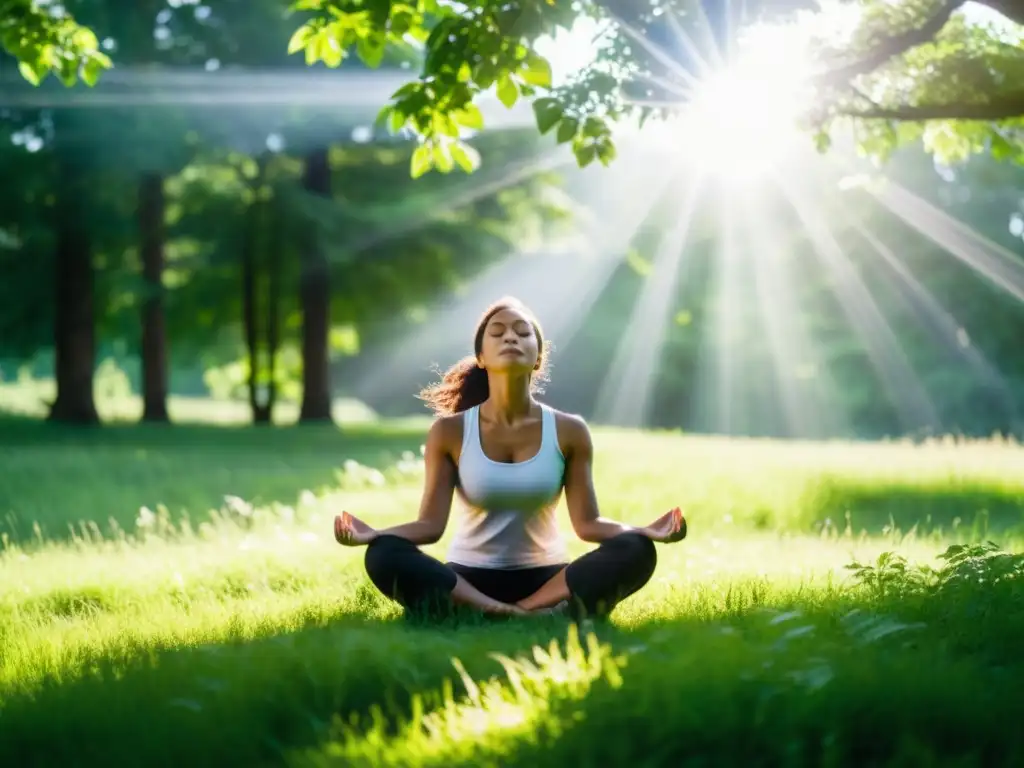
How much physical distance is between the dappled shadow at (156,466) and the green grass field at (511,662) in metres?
1.61

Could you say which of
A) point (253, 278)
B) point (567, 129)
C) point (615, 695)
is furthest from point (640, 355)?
point (615, 695)

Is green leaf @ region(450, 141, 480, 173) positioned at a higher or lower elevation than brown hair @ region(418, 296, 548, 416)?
higher

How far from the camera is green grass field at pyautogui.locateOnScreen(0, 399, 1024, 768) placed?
11.0 feet

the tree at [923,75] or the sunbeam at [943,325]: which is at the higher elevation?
the tree at [923,75]

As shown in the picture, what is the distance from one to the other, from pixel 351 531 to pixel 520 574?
0.88 m

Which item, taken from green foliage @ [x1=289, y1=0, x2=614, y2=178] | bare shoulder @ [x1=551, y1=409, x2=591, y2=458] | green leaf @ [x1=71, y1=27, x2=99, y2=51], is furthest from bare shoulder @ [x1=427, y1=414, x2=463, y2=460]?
green leaf @ [x1=71, y1=27, x2=99, y2=51]

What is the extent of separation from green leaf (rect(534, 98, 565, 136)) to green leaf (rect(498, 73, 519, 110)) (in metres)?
0.22

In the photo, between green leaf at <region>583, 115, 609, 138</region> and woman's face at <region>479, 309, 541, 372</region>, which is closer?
woman's face at <region>479, 309, 541, 372</region>

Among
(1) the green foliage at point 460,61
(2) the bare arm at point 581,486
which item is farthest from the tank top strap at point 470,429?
(1) the green foliage at point 460,61

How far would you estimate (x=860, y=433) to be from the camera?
3912cm

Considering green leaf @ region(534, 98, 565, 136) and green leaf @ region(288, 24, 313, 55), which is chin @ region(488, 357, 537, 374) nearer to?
green leaf @ region(534, 98, 565, 136)

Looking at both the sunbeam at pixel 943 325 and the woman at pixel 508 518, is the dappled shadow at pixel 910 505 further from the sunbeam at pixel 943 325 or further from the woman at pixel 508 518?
the sunbeam at pixel 943 325

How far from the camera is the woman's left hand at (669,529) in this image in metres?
5.00

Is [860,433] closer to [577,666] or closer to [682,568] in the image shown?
[682,568]
